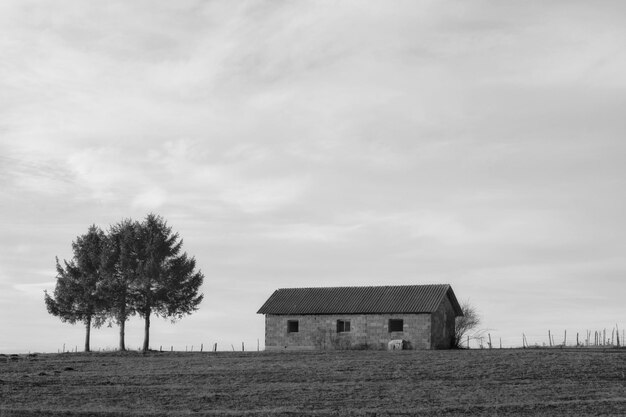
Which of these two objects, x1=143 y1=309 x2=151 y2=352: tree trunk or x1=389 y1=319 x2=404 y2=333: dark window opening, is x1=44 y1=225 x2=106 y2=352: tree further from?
x1=389 y1=319 x2=404 y2=333: dark window opening

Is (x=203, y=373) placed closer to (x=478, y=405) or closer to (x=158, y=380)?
(x=158, y=380)

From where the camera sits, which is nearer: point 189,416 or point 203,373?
point 189,416

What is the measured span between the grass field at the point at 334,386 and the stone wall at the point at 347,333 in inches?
540

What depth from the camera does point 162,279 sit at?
76.8 m

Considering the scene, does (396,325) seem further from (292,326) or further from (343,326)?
(292,326)

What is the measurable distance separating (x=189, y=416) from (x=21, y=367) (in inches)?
985

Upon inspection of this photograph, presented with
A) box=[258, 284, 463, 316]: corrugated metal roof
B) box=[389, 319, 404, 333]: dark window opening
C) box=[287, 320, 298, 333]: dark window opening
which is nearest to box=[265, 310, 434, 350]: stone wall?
box=[287, 320, 298, 333]: dark window opening

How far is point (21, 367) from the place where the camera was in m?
52.9

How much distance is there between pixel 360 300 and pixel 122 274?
2257 cm

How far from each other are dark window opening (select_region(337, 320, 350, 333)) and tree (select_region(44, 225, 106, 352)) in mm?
22587

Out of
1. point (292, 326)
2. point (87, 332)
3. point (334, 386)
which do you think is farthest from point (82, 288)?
point (334, 386)

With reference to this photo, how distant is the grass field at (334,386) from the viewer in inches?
1313

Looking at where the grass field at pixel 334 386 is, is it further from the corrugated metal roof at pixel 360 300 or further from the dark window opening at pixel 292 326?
the dark window opening at pixel 292 326

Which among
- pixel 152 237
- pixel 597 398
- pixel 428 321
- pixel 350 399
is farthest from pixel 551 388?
pixel 152 237
